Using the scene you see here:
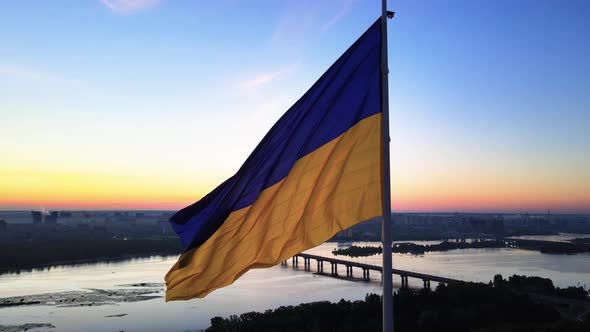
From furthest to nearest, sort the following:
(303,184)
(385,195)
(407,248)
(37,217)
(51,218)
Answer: (51,218)
(37,217)
(407,248)
(303,184)
(385,195)

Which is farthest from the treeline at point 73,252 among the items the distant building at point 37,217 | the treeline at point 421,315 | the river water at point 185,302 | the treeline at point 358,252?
the distant building at point 37,217

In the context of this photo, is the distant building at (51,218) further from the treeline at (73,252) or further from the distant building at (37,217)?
the treeline at (73,252)

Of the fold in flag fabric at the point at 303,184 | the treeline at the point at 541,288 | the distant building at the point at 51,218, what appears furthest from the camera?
the distant building at the point at 51,218

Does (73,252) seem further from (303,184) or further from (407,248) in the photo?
(303,184)

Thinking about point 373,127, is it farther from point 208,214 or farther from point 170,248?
point 170,248

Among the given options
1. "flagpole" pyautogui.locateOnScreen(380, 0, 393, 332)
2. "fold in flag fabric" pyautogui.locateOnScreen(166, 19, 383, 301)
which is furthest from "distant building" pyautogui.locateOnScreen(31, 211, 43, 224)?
"flagpole" pyautogui.locateOnScreen(380, 0, 393, 332)

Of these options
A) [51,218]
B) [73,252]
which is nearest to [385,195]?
[73,252]
